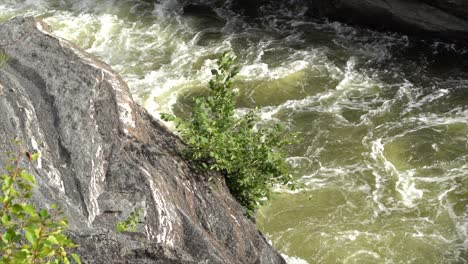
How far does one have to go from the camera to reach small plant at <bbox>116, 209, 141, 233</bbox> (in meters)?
4.71

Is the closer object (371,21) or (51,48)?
(51,48)

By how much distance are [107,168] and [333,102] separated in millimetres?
6593

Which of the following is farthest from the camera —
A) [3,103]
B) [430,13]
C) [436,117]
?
[430,13]

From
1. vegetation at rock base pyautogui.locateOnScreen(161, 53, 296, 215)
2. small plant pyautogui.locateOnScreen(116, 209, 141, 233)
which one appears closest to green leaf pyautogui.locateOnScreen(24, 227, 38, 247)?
small plant pyautogui.locateOnScreen(116, 209, 141, 233)

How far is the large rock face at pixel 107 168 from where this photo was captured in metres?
4.77

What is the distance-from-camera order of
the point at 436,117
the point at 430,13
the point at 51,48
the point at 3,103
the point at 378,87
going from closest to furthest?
the point at 3,103 → the point at 51,48 → the point at 436,117 → the point at 378,87 → the point at 430,13

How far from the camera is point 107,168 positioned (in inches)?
213

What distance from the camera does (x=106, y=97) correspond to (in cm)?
596

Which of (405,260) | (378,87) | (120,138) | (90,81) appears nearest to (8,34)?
(90,81)

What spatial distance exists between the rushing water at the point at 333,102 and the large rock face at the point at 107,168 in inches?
78.5

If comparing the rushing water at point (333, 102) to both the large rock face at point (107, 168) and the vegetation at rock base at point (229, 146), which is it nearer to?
the vegetation at rock base at point (229, 146)

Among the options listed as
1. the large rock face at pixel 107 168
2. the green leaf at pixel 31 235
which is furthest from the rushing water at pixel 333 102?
the green leaf at pixel 31 235

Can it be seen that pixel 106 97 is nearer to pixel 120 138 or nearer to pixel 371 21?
pixel 120 138

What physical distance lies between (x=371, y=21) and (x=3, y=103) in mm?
10261
